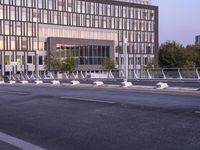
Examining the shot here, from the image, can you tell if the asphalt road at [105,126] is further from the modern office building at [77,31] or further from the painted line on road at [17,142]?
the modern office building at [77,31]

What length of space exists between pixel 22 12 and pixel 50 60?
1464 centimetres

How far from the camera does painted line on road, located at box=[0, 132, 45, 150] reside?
25.9 feet

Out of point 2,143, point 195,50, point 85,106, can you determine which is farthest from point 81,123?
point 195,50

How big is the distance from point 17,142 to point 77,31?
99.5 meters

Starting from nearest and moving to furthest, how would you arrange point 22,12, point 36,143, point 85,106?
1. point 36,143
2. point 85,106
3. point 22,12

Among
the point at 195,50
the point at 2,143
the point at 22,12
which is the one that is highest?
the point at 22,12

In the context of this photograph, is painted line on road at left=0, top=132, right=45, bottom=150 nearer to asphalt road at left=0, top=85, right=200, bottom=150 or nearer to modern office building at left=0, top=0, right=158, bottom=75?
asphalt road at left=0, top=85, right=200, bottom=150

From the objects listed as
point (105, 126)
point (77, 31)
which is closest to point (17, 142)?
point (105, 126)

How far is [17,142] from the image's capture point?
8516 millimetres

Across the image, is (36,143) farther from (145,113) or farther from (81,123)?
(145,113)

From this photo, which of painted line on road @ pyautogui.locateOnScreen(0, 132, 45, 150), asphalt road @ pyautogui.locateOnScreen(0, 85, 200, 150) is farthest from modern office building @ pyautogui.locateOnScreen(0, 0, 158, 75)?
painted line on road @ pyautogui.locateOnScreen(0, 132, 45, 150)

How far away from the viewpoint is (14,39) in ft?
315

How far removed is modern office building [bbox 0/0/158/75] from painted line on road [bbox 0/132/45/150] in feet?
259

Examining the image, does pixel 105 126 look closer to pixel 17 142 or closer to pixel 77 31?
pixel 17 142
